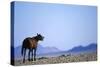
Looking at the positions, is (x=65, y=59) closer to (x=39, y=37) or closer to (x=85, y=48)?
(x=85, y=48)

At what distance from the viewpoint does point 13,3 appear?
8.66 ft

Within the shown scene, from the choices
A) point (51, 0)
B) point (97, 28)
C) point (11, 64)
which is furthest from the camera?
point (97, 28)

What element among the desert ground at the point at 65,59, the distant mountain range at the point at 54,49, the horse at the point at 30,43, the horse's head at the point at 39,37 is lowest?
the desert ground at the point at 65,59

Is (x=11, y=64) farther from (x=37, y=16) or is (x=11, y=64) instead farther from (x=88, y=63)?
(x=88, y=63)

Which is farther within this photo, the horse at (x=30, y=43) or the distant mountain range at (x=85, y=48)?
the distant mountain range at (x=85, y=48)

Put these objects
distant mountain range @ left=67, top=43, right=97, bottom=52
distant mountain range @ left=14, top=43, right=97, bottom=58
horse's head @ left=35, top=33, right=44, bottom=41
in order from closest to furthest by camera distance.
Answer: distant mountain range @ left=14, top=43, right=97, bottom=58 → horse's head @ left=35, top=33, right=44, bottom=41 → distant mountain range @ left=67, top=43, right=97, bottom=52

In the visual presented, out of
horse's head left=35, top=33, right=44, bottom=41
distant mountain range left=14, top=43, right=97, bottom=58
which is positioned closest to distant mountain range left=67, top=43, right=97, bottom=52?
distant mountain range left=14, top=43, right=97, bottom=58

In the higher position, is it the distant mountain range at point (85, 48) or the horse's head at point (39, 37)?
the horse's head at point (39, 37)

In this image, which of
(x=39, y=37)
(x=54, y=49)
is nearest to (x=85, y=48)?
(x=54, y=49)

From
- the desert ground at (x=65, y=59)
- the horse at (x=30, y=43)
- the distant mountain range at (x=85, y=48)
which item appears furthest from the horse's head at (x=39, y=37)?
the distant mountain range at (x=85, y=48)

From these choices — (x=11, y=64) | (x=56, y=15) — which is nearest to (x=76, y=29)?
(x=56, y=15)

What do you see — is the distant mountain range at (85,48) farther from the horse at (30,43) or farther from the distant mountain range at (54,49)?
the horse at (30,43)

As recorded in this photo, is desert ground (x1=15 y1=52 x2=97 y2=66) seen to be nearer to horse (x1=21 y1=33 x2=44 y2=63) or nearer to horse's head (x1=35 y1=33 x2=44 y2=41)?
horse (x1=21 y1=33 x2=44 y2=63)

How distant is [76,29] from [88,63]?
0.51 meters
